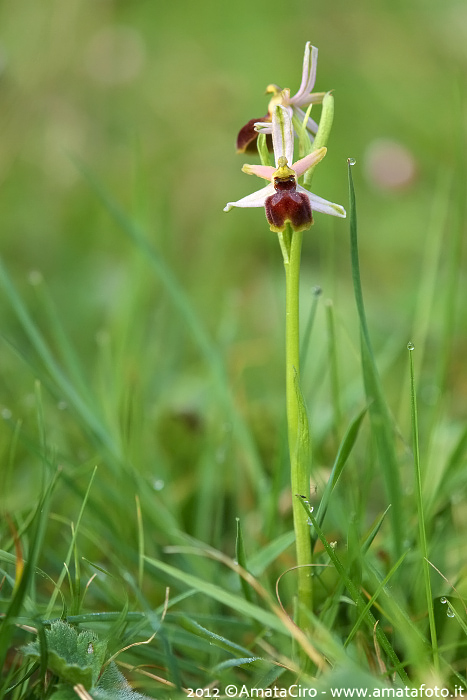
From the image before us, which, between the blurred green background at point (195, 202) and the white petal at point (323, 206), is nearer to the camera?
the white petal at point (323, 206)

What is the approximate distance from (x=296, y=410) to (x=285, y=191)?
15.1 inches

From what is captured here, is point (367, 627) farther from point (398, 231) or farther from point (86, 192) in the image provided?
point (86, 192)


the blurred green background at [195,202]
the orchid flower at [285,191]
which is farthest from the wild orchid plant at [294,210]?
the blurred green background at [195,202]

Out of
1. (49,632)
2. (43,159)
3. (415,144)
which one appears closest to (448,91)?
(415,144)

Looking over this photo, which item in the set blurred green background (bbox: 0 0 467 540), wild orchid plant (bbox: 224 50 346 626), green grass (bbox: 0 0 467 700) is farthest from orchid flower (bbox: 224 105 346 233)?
blurred green background (bbox: 0 0 467 540)

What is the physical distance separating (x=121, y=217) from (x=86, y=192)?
1917 mm

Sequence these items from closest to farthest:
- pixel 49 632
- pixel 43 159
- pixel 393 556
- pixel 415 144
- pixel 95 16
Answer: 1. pixel 49 632
2. pixel 393 556
3. pixel 415 144
4. pixel 43 159
5. pixel 95 16

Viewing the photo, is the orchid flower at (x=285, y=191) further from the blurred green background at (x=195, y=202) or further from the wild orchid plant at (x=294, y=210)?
the blurred green background at (x=195, y=202)

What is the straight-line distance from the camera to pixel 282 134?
3.85 feet

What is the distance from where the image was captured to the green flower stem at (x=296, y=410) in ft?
3.81

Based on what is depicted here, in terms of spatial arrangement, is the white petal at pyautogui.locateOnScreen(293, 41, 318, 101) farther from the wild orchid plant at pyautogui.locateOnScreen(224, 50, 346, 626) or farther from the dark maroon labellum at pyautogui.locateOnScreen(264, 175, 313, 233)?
the dark maroon labellum at pyautogui.locateOnScreen(264, 175, 313, 233)

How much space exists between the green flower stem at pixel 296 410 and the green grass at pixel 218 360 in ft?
0.16

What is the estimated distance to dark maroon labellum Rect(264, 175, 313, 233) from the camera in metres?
1.12

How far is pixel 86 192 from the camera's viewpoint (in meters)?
3.67
